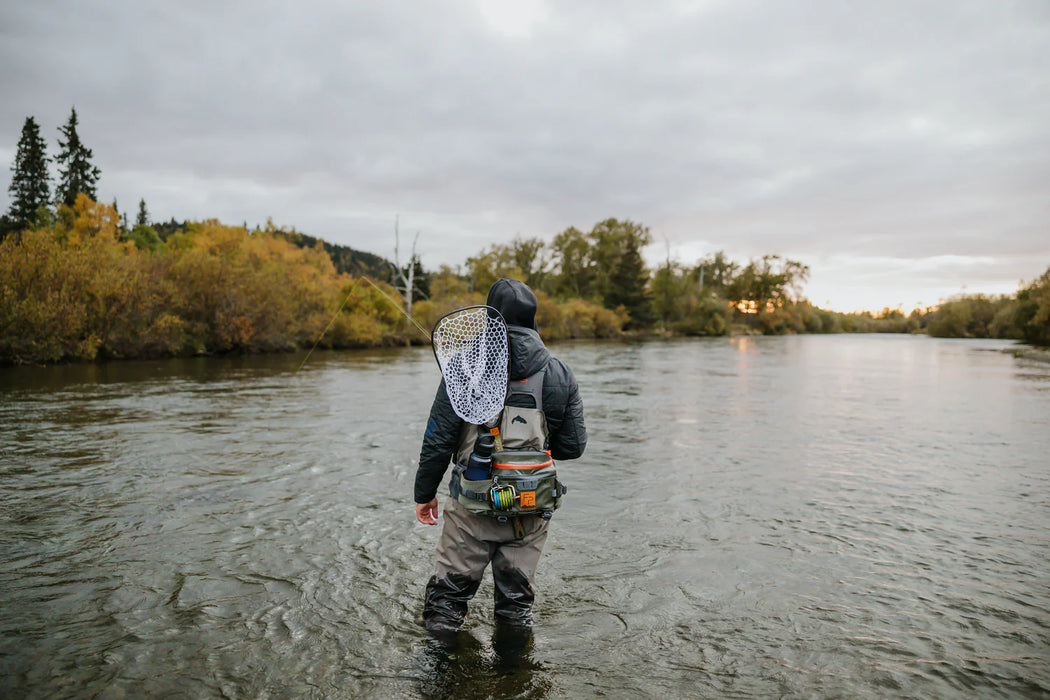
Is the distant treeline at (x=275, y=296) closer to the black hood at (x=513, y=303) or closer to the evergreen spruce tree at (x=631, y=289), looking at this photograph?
the evergreen spruce tree at (x=631, y=289)

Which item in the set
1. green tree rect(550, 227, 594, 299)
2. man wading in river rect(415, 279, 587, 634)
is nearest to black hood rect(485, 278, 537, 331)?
man wading in river rect(415, 279, 587, 634)

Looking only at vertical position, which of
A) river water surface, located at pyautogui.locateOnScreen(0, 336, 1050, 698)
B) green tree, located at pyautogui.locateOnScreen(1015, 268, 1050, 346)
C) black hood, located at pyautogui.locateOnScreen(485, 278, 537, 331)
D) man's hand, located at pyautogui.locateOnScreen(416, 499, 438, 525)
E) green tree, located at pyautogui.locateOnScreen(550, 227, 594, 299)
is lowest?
river water surface, located at pyautogui.locateOnScreen(0, 336, 1050, 698)

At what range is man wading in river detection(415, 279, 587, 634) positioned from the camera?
3545 mm

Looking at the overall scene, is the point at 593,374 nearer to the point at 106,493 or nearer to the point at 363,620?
the point at 106,493

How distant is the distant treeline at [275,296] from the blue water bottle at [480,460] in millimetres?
2330

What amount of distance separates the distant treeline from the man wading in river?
85.0 inches

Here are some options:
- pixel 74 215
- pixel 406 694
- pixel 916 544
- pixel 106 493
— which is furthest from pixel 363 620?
pixel 74 215

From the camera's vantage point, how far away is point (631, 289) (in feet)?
264

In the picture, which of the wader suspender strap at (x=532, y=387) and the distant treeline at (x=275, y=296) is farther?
the distant treeline at (x=275, y=296)

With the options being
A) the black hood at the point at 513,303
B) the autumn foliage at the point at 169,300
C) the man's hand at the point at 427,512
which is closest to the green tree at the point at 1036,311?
the autumn foliage at the point at 169,300

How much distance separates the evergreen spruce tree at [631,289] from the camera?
8019 cm

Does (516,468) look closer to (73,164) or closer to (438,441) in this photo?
(438,441)

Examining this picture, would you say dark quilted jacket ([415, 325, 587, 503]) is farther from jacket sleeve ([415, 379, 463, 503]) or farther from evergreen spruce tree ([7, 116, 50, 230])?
evergreen spruce tree ([7, 116, 50, 230])

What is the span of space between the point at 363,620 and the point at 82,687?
1573 mm
